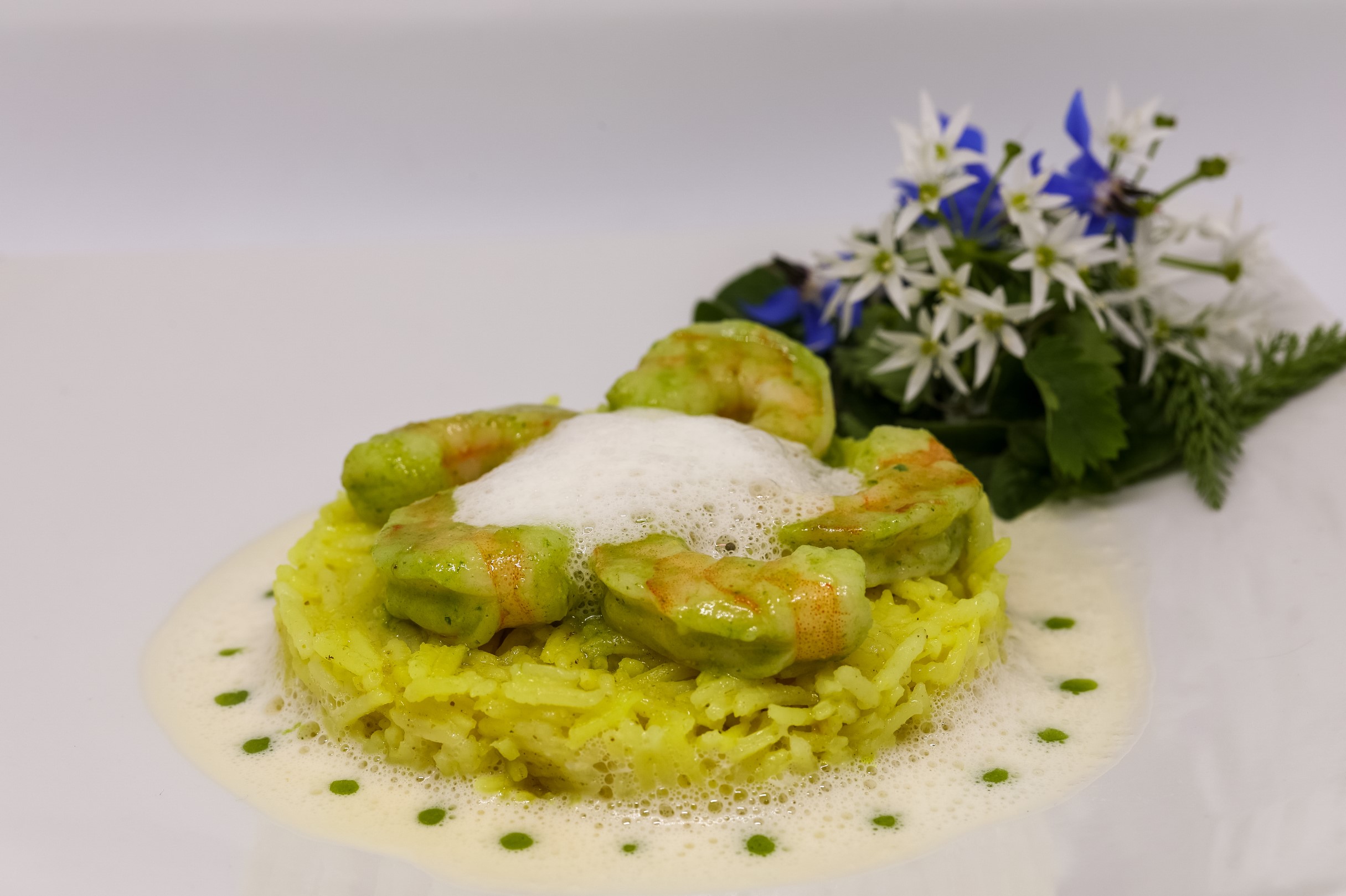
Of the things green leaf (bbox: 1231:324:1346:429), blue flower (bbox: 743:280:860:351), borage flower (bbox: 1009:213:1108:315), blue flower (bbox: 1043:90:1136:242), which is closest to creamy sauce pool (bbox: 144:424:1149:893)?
green leaf (bbox: 1231:324:1346:429)

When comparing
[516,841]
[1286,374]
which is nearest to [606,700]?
[516,841]

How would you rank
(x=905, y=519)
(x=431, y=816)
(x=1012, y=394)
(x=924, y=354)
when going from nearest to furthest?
(x=431, y=816) < (x=905, y=519) < (x=924, y=354) < (x=1012, y=394)

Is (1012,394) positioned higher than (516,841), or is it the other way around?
(1012,394)

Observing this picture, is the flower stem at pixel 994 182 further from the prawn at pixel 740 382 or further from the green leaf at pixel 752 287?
the green leaf at pixel 752 287

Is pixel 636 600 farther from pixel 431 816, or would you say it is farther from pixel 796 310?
pixel 796 310

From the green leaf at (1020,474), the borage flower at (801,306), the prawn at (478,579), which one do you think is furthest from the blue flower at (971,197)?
the prawn at (478,579)

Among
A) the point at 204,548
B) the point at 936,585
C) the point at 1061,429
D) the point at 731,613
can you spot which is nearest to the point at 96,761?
the point at 204,548

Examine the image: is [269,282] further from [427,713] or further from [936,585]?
[936,585]
